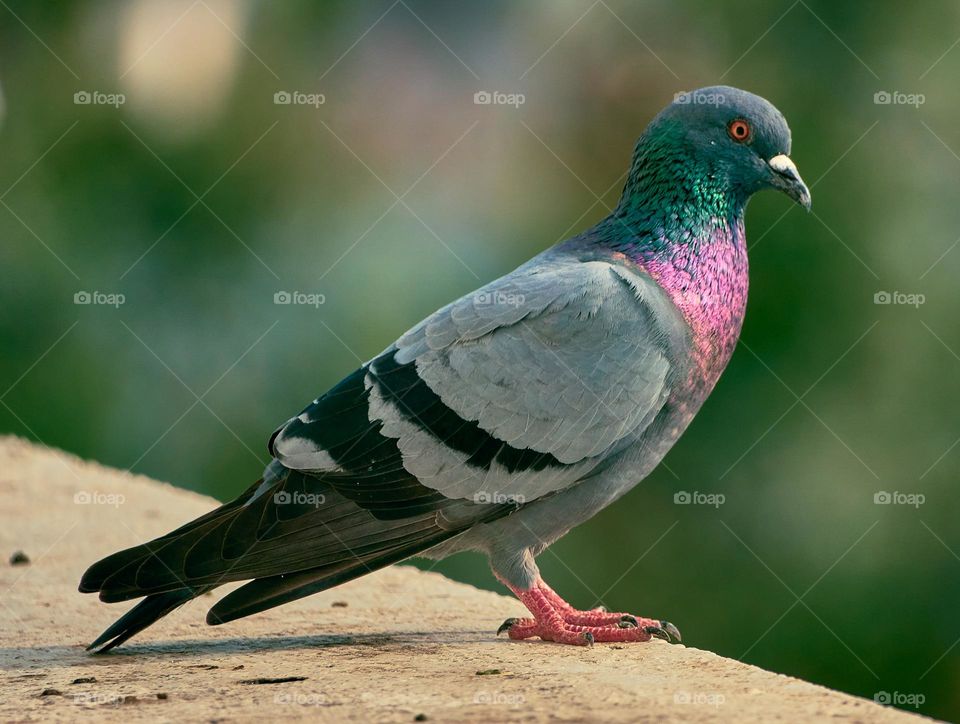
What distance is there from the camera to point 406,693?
12.7 feet

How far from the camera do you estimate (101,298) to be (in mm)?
9695

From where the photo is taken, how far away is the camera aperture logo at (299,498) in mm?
4738

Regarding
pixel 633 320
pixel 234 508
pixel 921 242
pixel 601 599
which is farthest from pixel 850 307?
pixel 234 508

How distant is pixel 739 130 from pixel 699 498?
455cm

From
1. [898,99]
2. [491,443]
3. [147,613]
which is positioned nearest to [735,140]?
[491,443]

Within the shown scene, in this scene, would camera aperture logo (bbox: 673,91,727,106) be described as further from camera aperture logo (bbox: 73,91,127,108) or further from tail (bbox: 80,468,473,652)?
camera aperture logo (bbox: 73,91,127,108)

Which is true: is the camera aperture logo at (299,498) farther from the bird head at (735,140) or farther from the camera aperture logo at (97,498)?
the camera aperture logo at (97,498)

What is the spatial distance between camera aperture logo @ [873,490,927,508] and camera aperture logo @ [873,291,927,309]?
1607 mm

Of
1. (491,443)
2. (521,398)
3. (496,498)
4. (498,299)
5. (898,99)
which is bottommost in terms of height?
(496,498)

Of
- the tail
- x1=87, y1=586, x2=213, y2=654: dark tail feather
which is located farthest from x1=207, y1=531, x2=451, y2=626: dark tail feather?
x1=87, y1=586, x2=213, y2=654: dark tail feather

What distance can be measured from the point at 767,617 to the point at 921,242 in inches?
139

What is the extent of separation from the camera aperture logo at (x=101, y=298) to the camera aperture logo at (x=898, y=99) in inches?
271

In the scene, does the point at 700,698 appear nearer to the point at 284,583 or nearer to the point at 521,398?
the point at 521,398

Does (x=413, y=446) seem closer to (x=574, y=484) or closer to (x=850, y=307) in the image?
(x=574, y=484)
